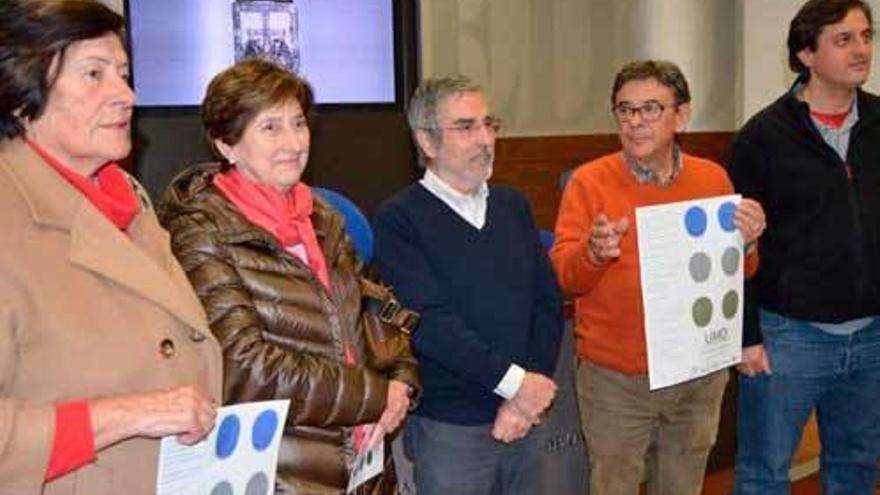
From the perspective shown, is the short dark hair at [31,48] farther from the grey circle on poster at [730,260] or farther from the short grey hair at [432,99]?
the grey circle on poster at [730,260]

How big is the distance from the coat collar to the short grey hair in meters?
0.93

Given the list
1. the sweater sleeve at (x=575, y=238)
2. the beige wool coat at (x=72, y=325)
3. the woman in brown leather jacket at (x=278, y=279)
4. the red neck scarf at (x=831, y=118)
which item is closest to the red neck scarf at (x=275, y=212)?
the woman in brown leather jacket at (x=278, y=279)

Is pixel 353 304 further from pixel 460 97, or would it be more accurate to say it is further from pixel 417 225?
pixel 460 97

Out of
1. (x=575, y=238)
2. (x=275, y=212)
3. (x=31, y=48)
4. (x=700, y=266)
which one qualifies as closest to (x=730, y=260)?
(x=700, y=266)

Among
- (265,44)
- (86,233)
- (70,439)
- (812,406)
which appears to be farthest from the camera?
(265,44)

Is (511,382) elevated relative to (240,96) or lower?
lower

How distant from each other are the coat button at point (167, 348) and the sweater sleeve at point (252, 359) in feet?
0.62

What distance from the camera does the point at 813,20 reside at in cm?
276

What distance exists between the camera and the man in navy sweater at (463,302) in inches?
89.0

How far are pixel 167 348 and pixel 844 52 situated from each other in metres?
2.02

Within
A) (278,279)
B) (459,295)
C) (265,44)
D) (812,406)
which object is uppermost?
(265,44)

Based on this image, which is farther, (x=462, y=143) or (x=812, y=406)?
(x=812, y=406)

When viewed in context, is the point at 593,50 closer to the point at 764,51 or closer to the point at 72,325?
the point at 764,51

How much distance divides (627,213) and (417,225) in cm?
58
